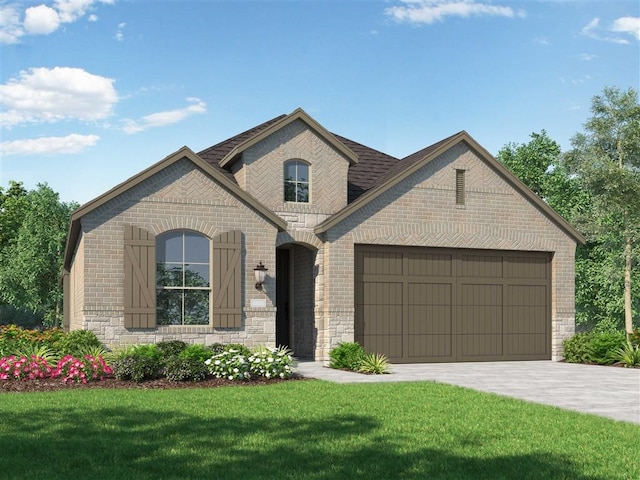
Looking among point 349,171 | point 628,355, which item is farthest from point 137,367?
point 628,355

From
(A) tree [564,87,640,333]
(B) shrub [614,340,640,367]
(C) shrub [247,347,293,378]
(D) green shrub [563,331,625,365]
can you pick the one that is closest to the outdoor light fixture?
(C) shrub [247,347,293,378]

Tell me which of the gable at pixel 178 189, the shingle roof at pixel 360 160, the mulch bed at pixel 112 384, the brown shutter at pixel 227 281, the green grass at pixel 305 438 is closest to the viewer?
the green grass at pixel 305 438

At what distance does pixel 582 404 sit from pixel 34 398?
871 centimetres

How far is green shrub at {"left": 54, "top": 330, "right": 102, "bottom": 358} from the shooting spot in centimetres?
1658

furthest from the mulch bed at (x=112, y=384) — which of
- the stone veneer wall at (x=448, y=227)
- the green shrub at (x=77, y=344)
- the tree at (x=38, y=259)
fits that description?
the tree at (x=38, y=259)

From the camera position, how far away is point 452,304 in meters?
21.6

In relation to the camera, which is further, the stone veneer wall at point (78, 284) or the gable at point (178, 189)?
the stone veneer wall at point (78, 284)

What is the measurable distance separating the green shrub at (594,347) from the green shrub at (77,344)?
13.1 meters

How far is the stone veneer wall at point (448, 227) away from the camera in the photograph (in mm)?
20297

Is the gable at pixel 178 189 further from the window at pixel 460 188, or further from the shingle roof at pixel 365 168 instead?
the window at pixel 460 188

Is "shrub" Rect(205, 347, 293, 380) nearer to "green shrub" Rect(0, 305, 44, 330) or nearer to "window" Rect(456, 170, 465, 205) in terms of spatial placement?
"window" Rect(456, 170, 465, 205)

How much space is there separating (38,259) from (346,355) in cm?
2639

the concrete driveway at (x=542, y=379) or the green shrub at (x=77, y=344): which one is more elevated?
→ the green shrub at (x=77, y=344)

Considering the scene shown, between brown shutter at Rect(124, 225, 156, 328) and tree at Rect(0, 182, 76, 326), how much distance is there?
76.6 feet
